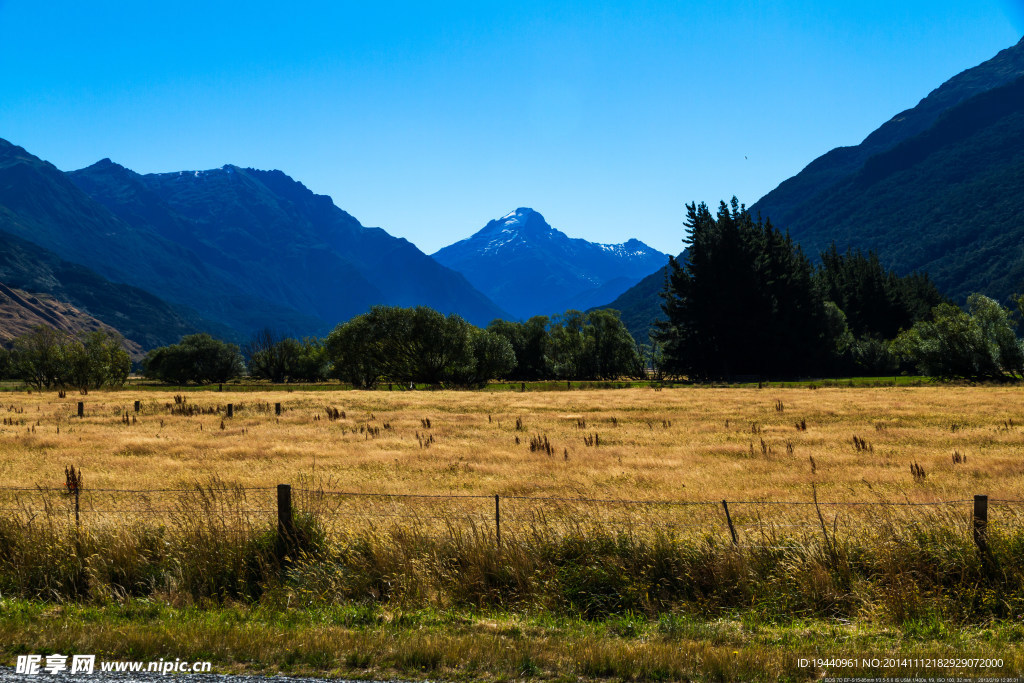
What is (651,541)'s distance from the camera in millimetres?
10250

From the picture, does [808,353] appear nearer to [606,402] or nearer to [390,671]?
[606,402]

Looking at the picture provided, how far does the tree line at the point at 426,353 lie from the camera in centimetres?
8894

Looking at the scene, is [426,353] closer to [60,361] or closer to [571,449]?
[60,361]

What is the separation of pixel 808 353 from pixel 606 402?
181ft

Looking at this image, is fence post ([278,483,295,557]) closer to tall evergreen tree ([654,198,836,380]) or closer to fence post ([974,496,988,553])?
fence post ([974,496,988,553])

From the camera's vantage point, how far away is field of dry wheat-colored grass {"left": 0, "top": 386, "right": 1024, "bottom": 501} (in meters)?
20.7

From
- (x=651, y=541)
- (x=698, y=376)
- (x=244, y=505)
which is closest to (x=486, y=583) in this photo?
(x=651, y=541)

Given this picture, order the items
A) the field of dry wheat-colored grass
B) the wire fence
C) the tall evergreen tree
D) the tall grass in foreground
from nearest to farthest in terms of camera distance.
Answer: the tall grass in foreground, the wire fence, the field of dry wheat-colored grass, the tall evergreen tree

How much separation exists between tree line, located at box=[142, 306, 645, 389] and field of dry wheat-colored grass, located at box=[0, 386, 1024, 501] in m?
39.7

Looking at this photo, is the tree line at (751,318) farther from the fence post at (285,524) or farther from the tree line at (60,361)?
the fence post at (285,524)

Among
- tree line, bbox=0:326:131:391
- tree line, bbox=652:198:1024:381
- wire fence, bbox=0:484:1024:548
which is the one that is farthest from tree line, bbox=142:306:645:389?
wire fence, bbox=0:484:1024:548

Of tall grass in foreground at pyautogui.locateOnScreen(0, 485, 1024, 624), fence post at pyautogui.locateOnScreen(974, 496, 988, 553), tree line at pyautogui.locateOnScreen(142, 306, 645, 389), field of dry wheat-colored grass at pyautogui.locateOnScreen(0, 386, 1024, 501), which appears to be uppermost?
tree line at pyautogui.locateOnScreen(142, 306, 645, 389)

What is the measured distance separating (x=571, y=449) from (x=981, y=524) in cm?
1931

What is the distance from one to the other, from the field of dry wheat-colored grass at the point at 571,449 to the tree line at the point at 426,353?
1565 inches
